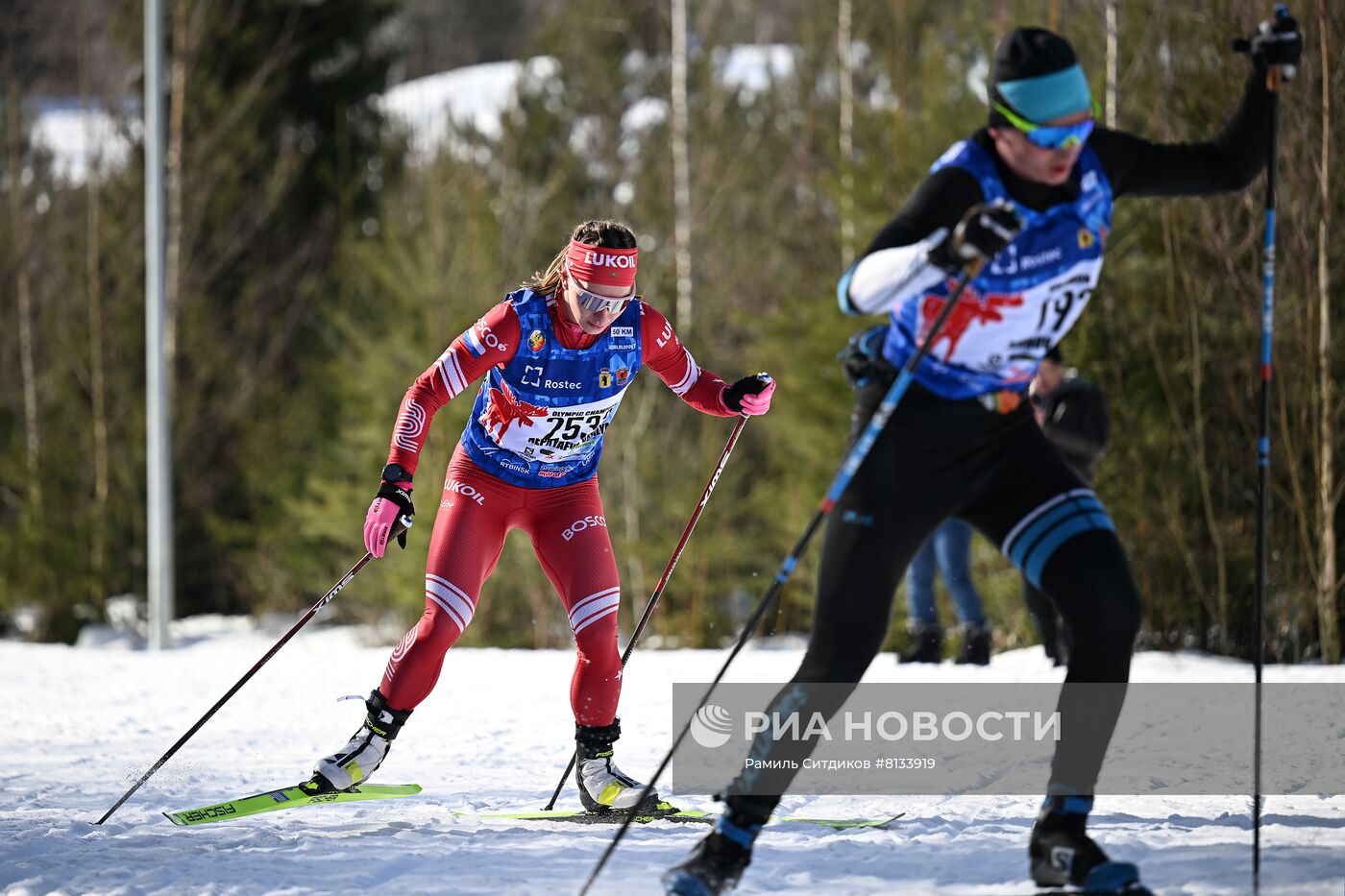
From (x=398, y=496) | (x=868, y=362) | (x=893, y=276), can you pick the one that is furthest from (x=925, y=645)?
(x=893, y=276)

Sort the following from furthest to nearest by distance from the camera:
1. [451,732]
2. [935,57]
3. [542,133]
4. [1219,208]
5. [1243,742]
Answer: [542,133], [935,57], [1219,208], [451,732], [1243,742]

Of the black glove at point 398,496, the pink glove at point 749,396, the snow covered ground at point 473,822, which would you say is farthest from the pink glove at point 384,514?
the pink glove at point 749,396

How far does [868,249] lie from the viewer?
3.02 meters

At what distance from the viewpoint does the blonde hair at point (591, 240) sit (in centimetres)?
411

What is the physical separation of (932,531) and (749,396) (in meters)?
1.42

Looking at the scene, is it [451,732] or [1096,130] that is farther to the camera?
[451,732]

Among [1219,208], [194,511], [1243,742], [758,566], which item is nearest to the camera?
[1243,742]

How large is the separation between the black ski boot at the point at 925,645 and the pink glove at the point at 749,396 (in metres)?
2.96

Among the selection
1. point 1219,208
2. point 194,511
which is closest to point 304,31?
point 194,511

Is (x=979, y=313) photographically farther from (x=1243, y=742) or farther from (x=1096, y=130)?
(x=1243, y=742)

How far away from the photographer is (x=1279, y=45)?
3320 mm

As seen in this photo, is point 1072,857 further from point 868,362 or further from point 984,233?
point 984,233

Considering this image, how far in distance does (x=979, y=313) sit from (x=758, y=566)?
968 centimetres

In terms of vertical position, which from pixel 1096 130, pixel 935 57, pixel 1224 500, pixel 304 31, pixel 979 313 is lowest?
pixel 1224 500
